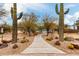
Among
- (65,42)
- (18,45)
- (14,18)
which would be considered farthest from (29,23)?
(65,42)

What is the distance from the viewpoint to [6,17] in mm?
2500

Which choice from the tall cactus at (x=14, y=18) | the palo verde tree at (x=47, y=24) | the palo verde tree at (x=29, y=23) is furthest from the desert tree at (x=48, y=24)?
the tall cactus at (x=14, y=18)

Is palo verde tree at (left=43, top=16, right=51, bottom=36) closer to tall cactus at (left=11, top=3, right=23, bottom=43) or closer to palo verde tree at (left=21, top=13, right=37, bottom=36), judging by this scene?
palo verde tree at (left=21, top=13, right=37, bottom=36)

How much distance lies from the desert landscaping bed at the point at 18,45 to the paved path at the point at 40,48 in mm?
48

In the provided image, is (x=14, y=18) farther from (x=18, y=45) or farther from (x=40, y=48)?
(x=40, y=48)

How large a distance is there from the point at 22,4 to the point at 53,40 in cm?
54

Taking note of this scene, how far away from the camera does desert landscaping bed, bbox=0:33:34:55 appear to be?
2502 mm

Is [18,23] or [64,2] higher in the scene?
[64,2]

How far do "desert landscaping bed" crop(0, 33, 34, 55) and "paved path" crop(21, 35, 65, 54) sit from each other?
0.05 m

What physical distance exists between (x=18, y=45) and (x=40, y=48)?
0.25 metres

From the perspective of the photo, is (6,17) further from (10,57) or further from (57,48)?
(57,48)

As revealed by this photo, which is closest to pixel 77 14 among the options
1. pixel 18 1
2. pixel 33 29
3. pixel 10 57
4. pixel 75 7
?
pixel 75 7

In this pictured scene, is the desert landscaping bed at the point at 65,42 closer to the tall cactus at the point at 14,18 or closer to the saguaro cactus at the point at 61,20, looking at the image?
the saguaro cactus at the point at 61,20

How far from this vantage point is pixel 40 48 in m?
2.51
